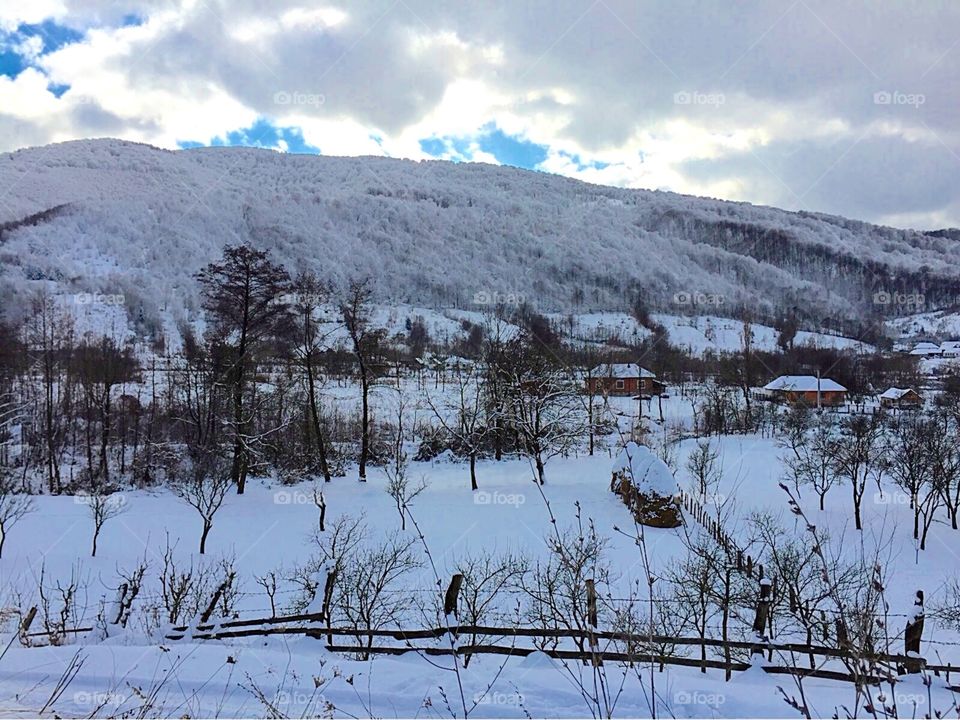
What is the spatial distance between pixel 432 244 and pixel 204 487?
441ft

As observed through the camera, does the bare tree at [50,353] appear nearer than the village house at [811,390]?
Yes

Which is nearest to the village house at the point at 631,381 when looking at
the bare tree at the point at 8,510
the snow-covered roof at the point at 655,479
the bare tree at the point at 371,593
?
the snow-covered roof at the point at 655,479

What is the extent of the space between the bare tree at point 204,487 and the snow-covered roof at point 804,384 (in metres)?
54.5

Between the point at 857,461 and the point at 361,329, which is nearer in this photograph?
the point at 857,461

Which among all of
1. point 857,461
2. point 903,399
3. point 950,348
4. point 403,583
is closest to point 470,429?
point 403,583

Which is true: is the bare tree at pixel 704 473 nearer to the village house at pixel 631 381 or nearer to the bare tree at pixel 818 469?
the bare tree at pixel 818 469

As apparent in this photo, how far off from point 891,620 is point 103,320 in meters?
87.9

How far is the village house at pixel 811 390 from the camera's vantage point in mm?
53453

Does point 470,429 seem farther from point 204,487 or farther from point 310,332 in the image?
point 204,487

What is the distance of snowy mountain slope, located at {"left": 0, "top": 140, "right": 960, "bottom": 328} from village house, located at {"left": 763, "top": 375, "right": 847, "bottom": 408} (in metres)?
47.7

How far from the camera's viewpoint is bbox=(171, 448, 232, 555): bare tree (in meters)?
15.9

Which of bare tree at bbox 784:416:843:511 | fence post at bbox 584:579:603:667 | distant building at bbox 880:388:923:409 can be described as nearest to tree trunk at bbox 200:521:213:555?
fence post at bbox 584:579:603:667

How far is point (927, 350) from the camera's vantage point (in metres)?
90.0

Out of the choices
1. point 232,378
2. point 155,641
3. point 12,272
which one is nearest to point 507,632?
point 155,641
